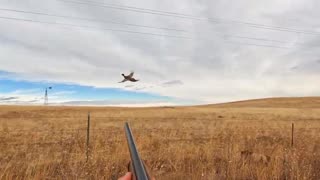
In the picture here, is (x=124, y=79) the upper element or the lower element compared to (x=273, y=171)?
upper

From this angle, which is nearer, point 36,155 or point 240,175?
point 240,175

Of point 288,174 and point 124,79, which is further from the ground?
point 124,79

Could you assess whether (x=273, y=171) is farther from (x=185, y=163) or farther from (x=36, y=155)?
(x=36, y=155)

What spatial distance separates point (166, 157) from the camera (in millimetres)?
8633

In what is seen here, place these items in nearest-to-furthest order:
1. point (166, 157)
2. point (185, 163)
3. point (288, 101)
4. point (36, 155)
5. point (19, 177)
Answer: point (19, 177), point (185, 163), point (166, 157), point (36, 155), point (288, 101)

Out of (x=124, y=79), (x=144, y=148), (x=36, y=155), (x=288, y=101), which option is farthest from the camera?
(x=288, y=101)

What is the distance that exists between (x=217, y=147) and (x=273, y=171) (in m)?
3.45

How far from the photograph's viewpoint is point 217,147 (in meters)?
10.2

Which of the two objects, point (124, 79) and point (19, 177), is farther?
point (19, 177)

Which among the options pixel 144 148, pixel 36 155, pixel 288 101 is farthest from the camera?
pixel 288 101

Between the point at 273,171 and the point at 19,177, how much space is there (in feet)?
14.8

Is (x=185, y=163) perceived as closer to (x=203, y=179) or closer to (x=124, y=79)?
(x=203, y=179)

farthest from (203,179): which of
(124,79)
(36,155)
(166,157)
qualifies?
(36,155)

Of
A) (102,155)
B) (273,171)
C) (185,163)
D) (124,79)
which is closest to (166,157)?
(185,163)
